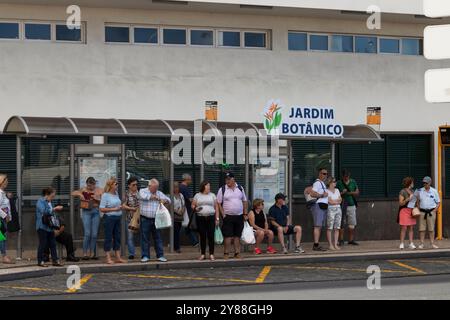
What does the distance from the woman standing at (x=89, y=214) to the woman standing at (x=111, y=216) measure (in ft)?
1.27

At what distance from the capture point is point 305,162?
2289cm

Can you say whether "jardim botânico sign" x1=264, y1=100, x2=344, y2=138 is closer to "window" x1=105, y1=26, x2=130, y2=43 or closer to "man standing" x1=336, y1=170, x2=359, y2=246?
"man standing" x1=336, y1=170, x2=359, y2=246

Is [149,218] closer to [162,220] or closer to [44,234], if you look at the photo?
[162,220]

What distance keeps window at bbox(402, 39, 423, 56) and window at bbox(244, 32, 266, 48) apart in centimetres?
395

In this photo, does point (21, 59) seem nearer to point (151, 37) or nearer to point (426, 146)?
point (151, 37)

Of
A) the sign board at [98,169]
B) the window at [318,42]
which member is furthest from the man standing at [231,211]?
the window at [318,42]

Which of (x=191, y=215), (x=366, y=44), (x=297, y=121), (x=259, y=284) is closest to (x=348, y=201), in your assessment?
(x=297, y=121)

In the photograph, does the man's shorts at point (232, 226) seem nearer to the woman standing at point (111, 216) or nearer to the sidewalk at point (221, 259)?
the sidewalk at point (221, 259)

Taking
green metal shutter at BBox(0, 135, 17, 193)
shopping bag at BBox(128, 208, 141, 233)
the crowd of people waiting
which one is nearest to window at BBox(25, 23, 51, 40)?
green metal shutter at BBox(0, 135, 17, 193)

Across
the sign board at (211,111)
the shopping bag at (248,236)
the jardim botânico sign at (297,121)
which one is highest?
the sign board at (211,111)

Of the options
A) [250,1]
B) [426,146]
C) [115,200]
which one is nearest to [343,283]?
[115,200]

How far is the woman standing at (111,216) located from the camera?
18266 mm

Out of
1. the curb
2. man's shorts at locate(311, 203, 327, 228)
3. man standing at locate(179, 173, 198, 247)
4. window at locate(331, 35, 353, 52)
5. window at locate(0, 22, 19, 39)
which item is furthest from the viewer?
window at locate(331, 35, 353, 52)

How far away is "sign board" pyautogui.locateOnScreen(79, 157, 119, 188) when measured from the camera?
63.7 feet
